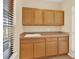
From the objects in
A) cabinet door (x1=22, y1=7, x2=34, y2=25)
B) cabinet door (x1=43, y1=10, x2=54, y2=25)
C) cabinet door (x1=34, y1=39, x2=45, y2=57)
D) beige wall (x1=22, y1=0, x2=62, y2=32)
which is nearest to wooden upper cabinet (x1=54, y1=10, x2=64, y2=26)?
cabinet door (x1=43, y1=10, x2=54, y2=25)

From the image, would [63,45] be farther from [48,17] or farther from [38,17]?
[38,17]

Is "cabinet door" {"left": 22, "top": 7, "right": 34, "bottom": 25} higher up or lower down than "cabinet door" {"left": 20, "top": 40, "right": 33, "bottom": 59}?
higher up

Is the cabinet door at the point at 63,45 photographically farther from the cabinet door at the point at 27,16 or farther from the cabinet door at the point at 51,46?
the cabinet door at the point at 27,16

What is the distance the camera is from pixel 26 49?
3578 mm

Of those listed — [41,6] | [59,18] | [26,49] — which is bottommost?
[26,49]

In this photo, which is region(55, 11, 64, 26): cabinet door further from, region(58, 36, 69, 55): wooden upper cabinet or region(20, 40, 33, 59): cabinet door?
region(20, 40, 33, 59): cabinet door

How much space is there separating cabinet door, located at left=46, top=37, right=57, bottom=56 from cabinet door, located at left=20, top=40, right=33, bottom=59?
0.69 metres

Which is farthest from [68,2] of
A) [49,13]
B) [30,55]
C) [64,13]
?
[30,55]

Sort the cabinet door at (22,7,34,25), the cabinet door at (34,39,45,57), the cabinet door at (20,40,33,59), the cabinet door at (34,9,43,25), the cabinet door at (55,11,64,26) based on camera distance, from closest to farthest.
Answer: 1. the cabinet door at (20,40,33,59)
2. the cabinet door at (34,39,45,57)
3. the cabinet door at (22,7,34,25)
4. the cabinet door at (34,9,43,25)
5. the cabinet door at (55,11,64,26)

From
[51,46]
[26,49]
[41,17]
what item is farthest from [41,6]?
[26,49]

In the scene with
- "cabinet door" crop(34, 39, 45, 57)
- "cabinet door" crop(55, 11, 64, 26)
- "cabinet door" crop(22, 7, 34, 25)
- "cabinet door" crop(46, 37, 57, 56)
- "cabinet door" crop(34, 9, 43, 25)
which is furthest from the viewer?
"cabinet door" crop(55, 11, 64, 26)

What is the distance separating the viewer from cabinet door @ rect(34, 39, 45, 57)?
3.69 meters

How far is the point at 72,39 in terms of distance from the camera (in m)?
3.96

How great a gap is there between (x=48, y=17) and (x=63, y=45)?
145 cm
